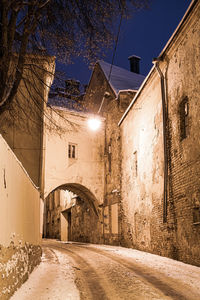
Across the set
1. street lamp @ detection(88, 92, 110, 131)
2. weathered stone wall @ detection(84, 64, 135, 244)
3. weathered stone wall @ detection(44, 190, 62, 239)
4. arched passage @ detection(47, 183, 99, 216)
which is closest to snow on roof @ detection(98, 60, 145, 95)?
weathered stone wall @ detection(84, 64, 135, 244)

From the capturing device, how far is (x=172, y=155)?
9.98m

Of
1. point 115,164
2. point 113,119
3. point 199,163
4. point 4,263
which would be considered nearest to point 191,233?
point 199,163

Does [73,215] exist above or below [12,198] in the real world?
below

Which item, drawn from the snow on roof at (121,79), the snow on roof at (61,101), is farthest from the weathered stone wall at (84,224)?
the snow on roof at (61,101)

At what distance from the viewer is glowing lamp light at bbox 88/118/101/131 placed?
61.9ft

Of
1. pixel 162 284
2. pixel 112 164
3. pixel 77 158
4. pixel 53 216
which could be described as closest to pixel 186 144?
pixel 162 284

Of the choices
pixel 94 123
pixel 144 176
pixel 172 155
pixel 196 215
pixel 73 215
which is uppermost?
pixel 94 123

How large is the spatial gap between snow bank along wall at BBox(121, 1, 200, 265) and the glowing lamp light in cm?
474

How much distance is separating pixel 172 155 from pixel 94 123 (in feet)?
31.0

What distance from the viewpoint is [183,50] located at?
943 cm

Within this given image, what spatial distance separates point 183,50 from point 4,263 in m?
7.70

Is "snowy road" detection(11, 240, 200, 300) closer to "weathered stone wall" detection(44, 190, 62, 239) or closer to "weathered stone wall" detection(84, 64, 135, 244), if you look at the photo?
"weathered stone wall" detection(84, 64, 135, 244)

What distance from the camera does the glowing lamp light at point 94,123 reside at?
1886cm

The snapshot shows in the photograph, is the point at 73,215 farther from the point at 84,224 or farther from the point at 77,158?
the point at 77,158
